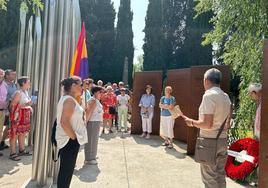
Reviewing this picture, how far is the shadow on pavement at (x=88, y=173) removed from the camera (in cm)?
615

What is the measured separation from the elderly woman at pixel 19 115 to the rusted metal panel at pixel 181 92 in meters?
4.68

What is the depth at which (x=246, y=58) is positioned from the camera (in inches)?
309

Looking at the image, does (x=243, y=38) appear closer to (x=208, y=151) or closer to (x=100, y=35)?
(x=208, y=151)

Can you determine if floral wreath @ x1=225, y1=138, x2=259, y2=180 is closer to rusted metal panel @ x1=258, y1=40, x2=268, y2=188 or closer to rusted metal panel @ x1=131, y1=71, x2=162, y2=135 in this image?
rusted metal panel @ x1=258, y1=40, x2=268, y2=188

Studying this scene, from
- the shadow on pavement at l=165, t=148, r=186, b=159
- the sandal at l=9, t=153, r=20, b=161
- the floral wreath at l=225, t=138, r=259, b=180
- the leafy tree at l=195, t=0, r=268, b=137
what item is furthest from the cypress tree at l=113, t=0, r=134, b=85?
the floral wreath at l=225, t=138, r=259, b=180

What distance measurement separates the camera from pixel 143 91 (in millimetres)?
11680

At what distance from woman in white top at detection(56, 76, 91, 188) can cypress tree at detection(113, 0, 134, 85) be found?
28.5 metres

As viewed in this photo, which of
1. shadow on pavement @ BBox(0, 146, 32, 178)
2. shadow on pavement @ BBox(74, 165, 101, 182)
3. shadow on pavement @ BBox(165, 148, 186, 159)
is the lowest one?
shadow on pavement @ BBox(165, 148, 186, 159)

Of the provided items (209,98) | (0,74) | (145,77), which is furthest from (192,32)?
(209,98)

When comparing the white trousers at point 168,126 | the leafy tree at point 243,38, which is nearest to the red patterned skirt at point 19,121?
the white trousers at point 168,126

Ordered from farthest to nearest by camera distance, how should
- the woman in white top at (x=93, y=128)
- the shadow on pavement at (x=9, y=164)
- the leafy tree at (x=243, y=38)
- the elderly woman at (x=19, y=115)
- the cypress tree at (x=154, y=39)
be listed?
1. the cypress tree at (x=154, y=39)
2. the leafy tree at (x=243, y=38)
3. the elderly woman at (x=19, y=115)
4. the woman in white top at (x=93, y=128)
5. the shadow on pavement at (x=9, y=164)

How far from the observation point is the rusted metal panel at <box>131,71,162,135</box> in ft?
37.8

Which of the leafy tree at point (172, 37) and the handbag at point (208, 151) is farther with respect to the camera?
the leafy tree at point (172, 37)

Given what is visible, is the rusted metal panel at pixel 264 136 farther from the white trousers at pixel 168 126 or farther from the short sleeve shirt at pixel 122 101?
the short sleeve shirt at pixel 122 101
